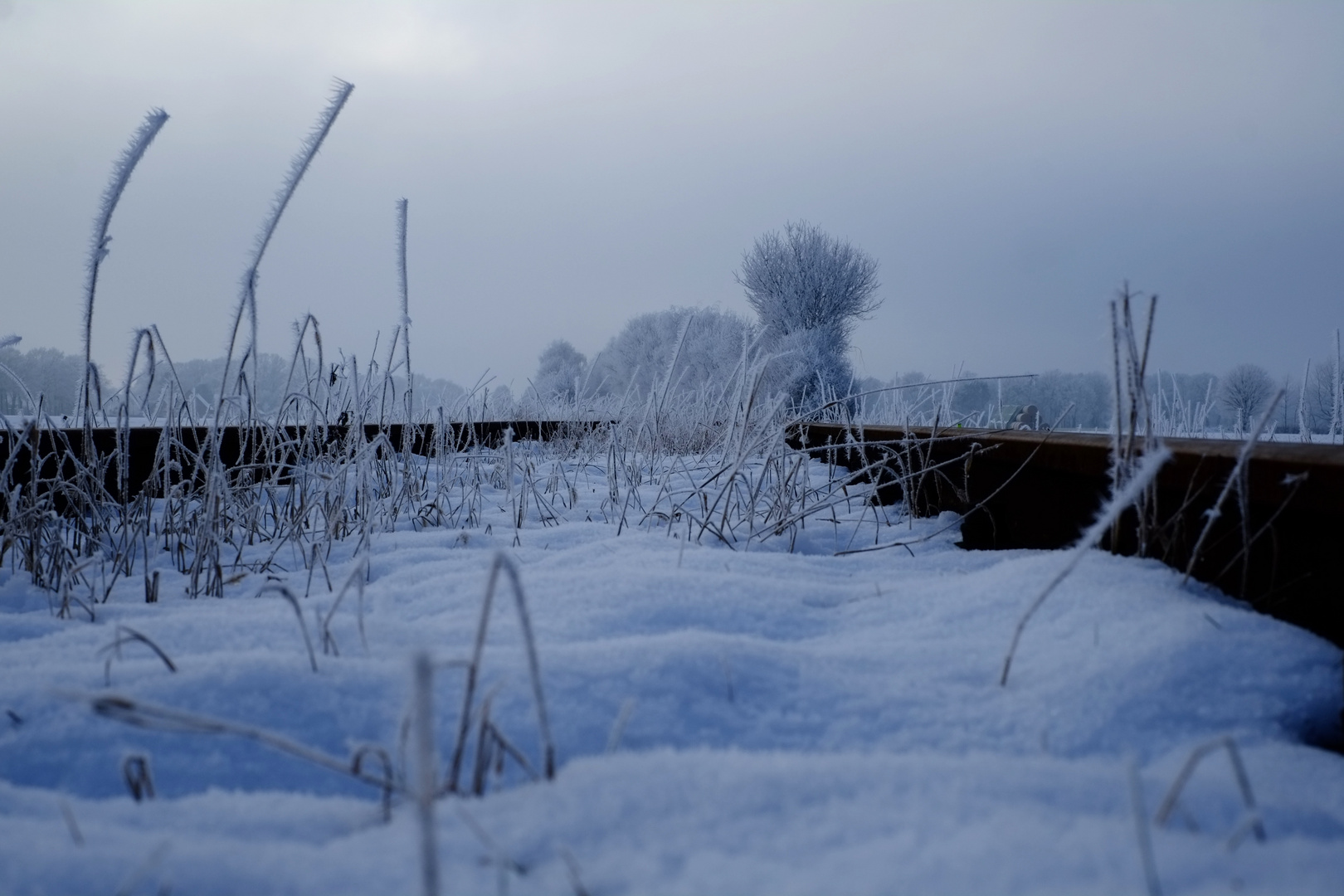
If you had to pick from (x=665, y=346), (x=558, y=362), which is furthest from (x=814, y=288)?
(x=558, y=362)

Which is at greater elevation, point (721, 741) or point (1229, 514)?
point (1229, 514)

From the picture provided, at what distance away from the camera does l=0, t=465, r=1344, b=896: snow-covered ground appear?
747mm

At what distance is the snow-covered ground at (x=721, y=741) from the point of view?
29.4 inches

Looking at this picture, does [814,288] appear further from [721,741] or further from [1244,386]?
[721,741]

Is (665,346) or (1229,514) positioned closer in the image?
(1229,514)

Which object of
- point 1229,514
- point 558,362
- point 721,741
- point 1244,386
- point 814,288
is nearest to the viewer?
point 721,741

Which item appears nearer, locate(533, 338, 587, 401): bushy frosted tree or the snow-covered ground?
the snow-covered ground

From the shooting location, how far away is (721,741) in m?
1.10

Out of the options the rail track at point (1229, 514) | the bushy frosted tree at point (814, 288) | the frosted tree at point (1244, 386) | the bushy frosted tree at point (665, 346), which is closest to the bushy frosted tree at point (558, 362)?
the bushy frosted tree at point (665, 346)

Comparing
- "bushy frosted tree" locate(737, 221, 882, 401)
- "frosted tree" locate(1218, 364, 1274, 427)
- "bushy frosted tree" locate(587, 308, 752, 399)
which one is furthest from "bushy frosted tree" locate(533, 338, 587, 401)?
"frosted tree" locate(1218, 364, 1274, 427)

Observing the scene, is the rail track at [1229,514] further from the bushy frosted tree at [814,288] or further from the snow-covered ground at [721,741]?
the bushy frosted tree at [814,288]

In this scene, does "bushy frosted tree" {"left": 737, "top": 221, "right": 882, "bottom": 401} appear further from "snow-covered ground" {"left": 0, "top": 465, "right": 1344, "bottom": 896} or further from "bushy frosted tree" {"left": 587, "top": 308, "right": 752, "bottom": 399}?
"snow-covered ground" {"left": 0, "top": 465, "right": 1344, "bottom": 896}

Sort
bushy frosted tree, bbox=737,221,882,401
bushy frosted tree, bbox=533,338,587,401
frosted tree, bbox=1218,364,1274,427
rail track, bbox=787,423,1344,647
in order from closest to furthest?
rail track, bbox=787,423,1344,647
frosted tree, bbox=1218,364,1274,427
bushy frosted tree, bbox=737,221,882,401
bushy frosted tree, bbox=533,338,587,401

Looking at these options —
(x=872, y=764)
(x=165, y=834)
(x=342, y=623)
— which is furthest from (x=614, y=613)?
(x=165, y=834)
